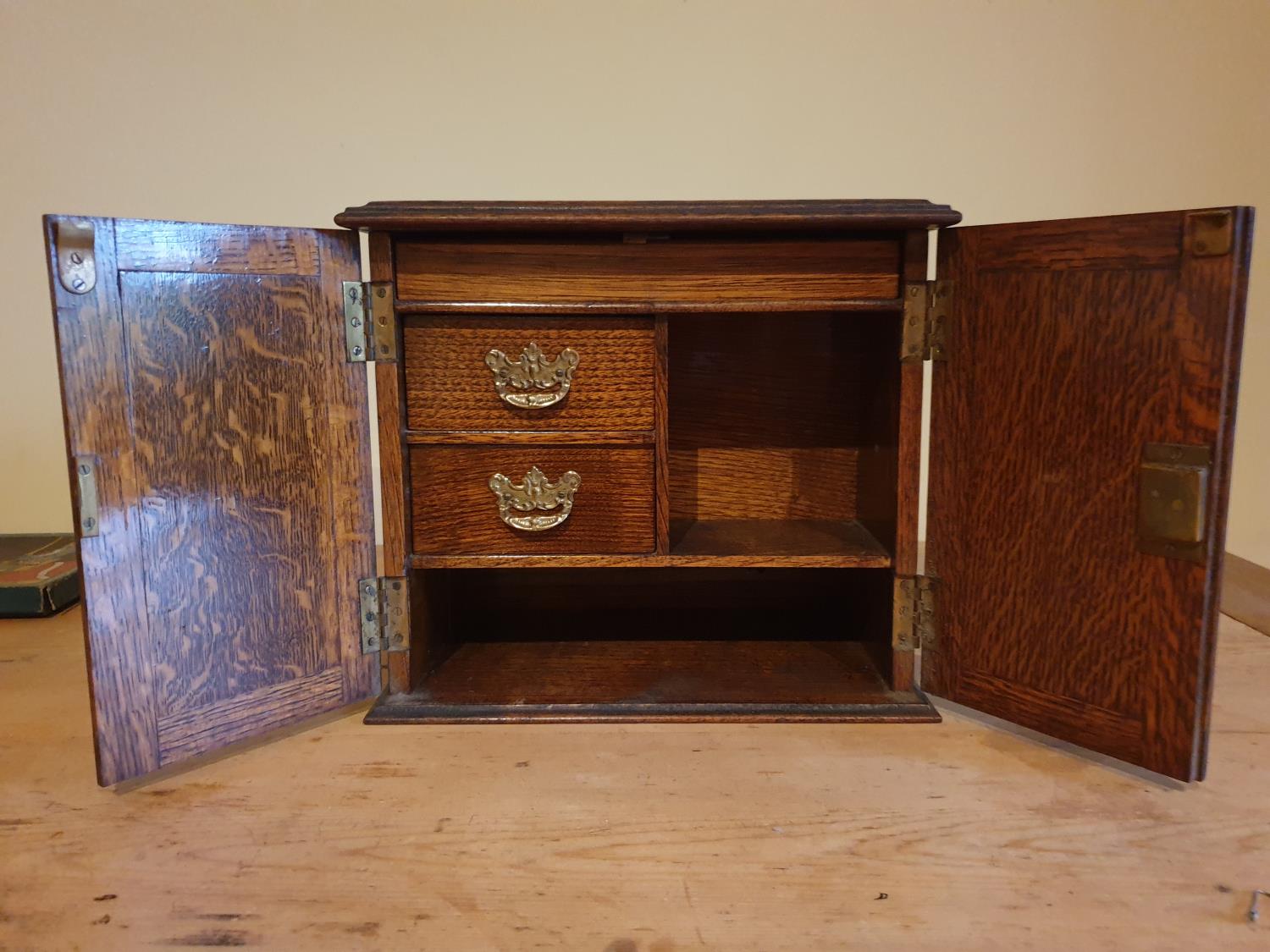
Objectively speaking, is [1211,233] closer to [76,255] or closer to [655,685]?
[655,685]

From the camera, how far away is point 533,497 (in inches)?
57.2

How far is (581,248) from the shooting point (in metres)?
1.40

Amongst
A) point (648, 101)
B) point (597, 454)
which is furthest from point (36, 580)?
point (648, 101)

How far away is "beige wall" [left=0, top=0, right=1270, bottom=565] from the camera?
7.18 ft

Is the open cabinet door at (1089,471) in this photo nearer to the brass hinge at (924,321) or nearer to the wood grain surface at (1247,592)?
the brass hinge at (924,321)

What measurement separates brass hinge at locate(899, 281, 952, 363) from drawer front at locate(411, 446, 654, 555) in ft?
1.47

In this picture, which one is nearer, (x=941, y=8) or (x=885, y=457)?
(x=885, y=457)

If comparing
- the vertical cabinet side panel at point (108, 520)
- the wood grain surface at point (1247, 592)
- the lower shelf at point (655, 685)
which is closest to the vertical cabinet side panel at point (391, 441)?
the lower shelf at point (655, 685)

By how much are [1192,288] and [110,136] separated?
239 cm

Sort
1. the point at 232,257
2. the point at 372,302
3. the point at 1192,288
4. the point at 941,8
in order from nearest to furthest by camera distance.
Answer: the point at 1192,288 → the point at 232,257 → the point at 372,302 → the point at 941,8

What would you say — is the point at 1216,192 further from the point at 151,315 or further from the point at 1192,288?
the point at 151,315

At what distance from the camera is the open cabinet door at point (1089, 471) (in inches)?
45.6

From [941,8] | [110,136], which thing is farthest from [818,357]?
[110,136]

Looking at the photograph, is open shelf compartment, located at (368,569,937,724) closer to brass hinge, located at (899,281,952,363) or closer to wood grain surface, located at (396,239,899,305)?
brass hinge, located at (899,281,952,363)
